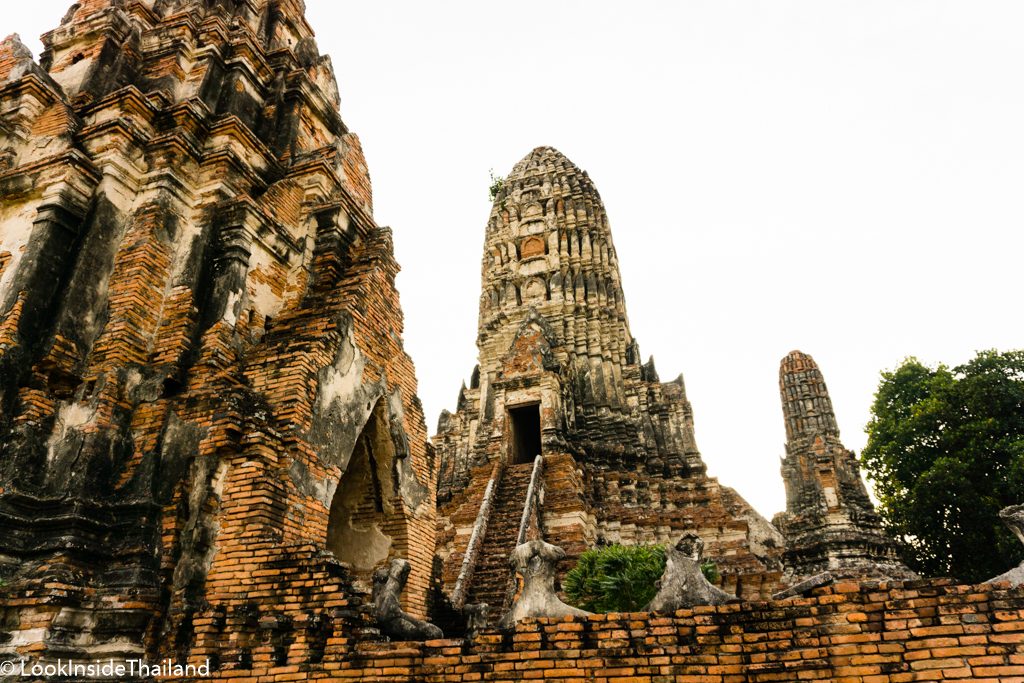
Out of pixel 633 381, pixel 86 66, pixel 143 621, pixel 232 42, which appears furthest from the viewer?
pixel 633 381

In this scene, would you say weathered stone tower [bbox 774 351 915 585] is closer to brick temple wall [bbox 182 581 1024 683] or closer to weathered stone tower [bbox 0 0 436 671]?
brick temple wall [bbox 182 581 1024 683]

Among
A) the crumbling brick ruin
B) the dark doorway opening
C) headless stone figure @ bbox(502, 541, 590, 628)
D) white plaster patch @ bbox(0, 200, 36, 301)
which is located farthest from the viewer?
the dark doorway opening

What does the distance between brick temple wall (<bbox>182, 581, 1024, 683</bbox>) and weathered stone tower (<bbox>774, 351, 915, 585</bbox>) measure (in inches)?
466

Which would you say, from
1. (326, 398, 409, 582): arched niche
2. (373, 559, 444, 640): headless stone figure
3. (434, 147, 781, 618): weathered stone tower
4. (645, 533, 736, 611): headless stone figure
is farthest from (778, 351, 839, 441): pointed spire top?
(373, 559, 444, 640): headless stone figure

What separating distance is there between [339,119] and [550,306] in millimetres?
17513

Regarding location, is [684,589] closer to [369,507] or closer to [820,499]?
[369,507]

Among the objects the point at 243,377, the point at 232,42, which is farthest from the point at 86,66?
the point at 243,377

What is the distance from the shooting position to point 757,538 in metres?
19.2

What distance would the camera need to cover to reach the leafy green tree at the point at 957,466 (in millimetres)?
20375

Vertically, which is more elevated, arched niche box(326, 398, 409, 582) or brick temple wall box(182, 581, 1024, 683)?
arched niche box(326, 398, 409, 582)

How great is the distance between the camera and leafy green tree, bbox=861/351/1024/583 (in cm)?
2038

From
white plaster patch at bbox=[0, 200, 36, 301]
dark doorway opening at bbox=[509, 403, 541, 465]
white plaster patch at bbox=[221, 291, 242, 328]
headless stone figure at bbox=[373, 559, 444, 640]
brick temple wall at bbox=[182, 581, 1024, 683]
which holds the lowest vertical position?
brick temple wall at bbox=[182, 581, 1024, 683]

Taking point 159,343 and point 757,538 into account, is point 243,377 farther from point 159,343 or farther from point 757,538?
point 757,538

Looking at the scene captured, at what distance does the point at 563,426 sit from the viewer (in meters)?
20.2
